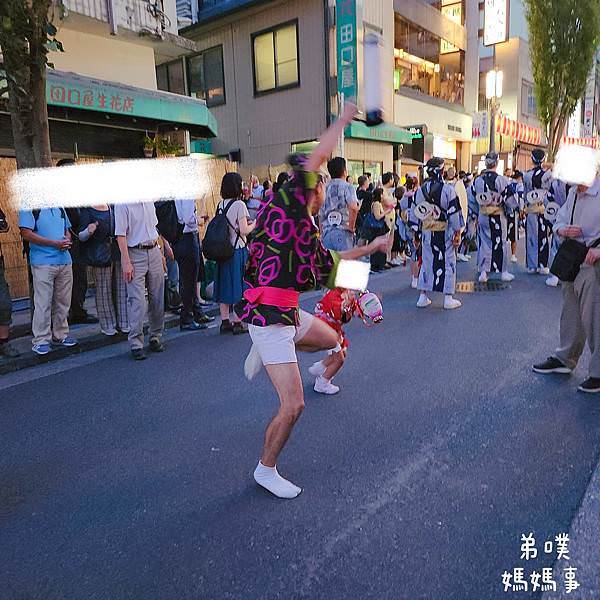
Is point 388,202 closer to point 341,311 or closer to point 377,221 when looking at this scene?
point 377,221

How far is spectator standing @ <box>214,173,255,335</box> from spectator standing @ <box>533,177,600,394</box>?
3.20m

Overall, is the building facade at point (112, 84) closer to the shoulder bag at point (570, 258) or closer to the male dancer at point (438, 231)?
the male dancer at point (438, 231)

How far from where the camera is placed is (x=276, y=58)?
676 inches

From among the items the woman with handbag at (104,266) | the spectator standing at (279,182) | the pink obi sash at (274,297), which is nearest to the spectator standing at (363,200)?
the spectator standing at (279,182)

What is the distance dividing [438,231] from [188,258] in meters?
3.38

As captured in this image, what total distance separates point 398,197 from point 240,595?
33.5 ft

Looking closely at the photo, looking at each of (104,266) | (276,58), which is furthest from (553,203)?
(276,58)

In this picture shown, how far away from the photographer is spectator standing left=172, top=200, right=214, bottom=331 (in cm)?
683

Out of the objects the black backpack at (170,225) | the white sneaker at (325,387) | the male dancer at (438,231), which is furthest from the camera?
the male dancer at (438,231)

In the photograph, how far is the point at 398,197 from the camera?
11594 mm

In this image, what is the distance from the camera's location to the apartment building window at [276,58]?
16.7 m

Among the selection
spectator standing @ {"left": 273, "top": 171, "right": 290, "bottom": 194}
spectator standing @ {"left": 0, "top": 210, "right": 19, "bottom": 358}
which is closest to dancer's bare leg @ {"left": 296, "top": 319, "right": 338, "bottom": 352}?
spectator standing @ {"left": 273, "top": 171, "right": 290, "bottom": 194}

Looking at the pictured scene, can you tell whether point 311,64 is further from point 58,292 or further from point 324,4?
point 58,292

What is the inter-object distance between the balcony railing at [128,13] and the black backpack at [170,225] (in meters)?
4.97
